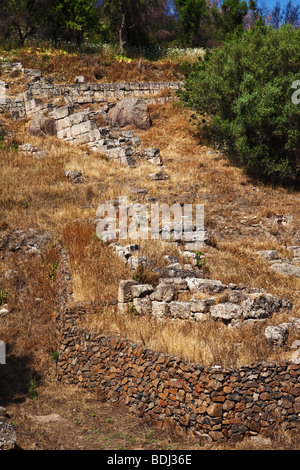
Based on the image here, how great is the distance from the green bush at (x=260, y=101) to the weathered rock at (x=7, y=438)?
1458 centimetres

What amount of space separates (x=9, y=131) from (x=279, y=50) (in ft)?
41.7

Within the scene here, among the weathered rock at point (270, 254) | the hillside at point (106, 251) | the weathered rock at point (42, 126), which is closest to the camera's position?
the hillside at point (106, 251)

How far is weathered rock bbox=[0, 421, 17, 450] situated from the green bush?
14582mm

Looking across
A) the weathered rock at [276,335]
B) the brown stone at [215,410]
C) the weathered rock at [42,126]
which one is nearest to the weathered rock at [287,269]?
the weathered rock at [276,335]

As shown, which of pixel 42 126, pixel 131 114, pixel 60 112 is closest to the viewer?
pixel 42 126

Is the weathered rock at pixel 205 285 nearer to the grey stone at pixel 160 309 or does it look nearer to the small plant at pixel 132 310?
the grey stone at pixel 160 309

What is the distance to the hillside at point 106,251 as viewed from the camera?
8227 millimetres

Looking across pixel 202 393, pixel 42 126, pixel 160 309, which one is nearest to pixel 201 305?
pixel 160 309

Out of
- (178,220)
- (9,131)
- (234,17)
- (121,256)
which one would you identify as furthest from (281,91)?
(234,17)

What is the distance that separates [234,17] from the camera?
43031mm

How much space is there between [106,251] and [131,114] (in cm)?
1466

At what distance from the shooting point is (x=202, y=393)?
25.5ft

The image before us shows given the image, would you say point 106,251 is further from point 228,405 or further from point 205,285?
point 228,405

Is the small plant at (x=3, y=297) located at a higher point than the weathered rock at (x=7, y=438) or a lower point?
lower
